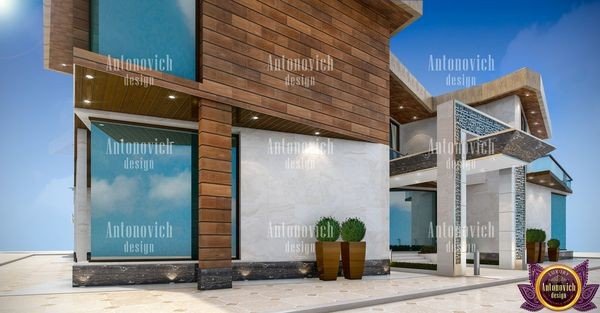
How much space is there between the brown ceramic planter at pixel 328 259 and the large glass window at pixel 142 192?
10.4ft

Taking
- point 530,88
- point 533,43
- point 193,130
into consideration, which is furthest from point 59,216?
point 533,43

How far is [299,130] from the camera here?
1126 centimetres

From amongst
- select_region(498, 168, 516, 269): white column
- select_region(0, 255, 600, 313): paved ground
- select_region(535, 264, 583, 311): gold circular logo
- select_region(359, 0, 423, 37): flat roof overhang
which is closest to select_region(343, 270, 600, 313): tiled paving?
select_region(0, 255, 600, 313): paved ground

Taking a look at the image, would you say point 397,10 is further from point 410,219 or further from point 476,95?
point 410,219

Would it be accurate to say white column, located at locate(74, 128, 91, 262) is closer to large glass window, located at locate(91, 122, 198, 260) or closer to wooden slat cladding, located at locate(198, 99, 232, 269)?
large glass window, located at locate(91, 122, 198, 260)

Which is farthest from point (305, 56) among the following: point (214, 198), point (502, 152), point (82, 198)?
point (82, 198)

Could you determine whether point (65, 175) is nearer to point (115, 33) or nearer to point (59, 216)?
point (59, 216)

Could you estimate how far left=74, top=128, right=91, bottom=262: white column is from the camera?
1321 centimetres

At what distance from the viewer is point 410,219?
2270 cm

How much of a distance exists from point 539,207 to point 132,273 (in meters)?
22.0

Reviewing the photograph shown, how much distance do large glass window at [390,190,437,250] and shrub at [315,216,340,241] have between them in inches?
485

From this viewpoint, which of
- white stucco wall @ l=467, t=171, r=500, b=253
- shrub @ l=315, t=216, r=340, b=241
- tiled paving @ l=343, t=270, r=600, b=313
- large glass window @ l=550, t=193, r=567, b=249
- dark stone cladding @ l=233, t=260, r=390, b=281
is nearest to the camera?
tiled paving @ l=343, t=270, r=600, b=313

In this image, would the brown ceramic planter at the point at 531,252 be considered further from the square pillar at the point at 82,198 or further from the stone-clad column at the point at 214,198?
the square pillar at the point at 82,198

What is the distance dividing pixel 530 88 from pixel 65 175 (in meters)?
22.9
